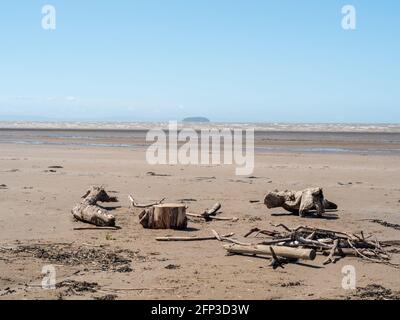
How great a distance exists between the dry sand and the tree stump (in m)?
0.24

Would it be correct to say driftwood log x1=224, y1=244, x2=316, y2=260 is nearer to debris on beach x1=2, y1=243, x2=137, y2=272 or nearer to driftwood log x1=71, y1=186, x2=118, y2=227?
debris on beach x1=2, y1=243, x2=137, y2=272

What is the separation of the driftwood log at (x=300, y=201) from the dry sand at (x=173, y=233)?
238 millimetres

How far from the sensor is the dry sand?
729cm

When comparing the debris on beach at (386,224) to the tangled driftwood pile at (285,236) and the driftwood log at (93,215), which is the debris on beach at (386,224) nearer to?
the tangled driftwood pile at (285,236)

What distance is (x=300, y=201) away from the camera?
13008 mm

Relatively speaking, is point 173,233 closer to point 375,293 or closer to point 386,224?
point 386,224

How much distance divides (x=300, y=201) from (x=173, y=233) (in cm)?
348

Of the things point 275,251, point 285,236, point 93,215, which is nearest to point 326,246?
point 285,236

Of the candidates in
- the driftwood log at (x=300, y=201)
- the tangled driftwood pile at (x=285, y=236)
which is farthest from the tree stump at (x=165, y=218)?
the driftwood log at (x=300, y=201)

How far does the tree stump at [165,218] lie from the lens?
1124 cm

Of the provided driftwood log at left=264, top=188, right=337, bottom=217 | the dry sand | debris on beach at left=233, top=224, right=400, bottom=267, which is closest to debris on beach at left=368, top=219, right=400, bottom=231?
the dry sand

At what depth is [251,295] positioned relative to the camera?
275 inches
